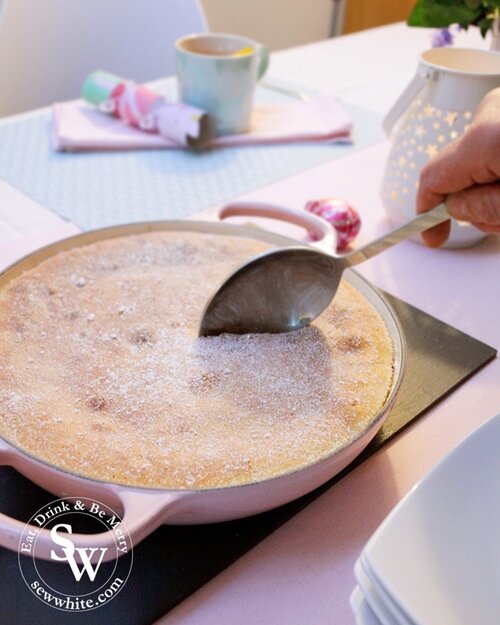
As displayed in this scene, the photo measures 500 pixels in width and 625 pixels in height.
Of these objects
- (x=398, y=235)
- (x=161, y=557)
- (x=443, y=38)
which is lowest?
(x=161, y=557)

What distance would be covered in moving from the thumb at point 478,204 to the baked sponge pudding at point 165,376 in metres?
0.13

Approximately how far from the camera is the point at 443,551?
0.39 meters

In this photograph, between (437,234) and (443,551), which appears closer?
(443,551)

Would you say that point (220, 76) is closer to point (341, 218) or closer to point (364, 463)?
point (341, 218)

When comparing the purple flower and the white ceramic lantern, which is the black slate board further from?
the purple flower

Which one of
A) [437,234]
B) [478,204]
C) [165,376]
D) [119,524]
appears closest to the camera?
[119,524]

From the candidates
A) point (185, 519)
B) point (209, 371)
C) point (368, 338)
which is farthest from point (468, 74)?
point (185, 519)

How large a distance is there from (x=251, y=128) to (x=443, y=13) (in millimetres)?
366

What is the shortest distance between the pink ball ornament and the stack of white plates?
419mm

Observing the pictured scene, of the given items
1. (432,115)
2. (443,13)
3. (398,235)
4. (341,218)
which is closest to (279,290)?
(398,235)

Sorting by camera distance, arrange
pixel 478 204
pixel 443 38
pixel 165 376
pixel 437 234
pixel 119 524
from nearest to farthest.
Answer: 1. pixel 119 524
2. pixel 165 376
3. pixel 478 204
4. pixel 437 234
5. pixel 443 38

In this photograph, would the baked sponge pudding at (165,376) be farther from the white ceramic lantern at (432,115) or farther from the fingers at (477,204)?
the white ceramic lantern at (432,115)

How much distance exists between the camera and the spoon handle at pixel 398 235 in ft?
2.06

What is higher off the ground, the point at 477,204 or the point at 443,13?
the point at 443,13
